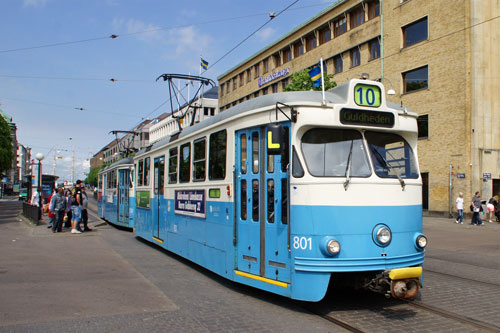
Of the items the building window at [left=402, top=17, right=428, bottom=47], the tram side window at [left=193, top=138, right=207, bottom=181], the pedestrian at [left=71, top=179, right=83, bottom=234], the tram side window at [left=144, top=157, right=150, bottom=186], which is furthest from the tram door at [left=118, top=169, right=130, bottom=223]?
the building window at [left=402, top=17, right=428, bottom=47]

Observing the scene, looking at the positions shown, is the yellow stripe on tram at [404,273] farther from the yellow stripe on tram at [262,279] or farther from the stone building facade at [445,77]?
the stone building facade at [445,77]

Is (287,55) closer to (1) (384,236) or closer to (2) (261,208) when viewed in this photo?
(2) (261,208)

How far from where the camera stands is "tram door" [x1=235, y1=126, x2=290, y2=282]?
6023 millimetres

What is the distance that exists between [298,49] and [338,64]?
6.85m

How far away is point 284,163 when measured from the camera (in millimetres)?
5973

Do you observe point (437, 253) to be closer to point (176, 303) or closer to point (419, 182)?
point (419, 182)

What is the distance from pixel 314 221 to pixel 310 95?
1.71 m

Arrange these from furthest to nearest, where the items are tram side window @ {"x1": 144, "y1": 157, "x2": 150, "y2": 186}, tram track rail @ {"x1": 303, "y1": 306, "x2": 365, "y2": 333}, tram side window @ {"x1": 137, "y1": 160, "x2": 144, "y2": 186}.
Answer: tram side window @ {"x1": 137, "y1": 160, "x2": 144, "y2": 186}, tram side window @ {"x1": 144, "y1": 157, "x2": 150, "y2": 186}, tram track rail @ {"x1": 303, "y1": 306, "x2": 365, "y2": 333}

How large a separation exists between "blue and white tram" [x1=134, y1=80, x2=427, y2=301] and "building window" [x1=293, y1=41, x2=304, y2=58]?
36177 millimetres

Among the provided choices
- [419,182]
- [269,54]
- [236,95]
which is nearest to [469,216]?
[419,182]

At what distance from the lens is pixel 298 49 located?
139 ft

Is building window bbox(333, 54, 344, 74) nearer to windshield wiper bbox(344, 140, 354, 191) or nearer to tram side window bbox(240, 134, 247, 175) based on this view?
tram side window bbox(240, 134, 247, 175)

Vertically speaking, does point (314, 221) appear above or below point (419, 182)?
below

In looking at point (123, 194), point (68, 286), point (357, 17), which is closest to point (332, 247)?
point (68, 286)
